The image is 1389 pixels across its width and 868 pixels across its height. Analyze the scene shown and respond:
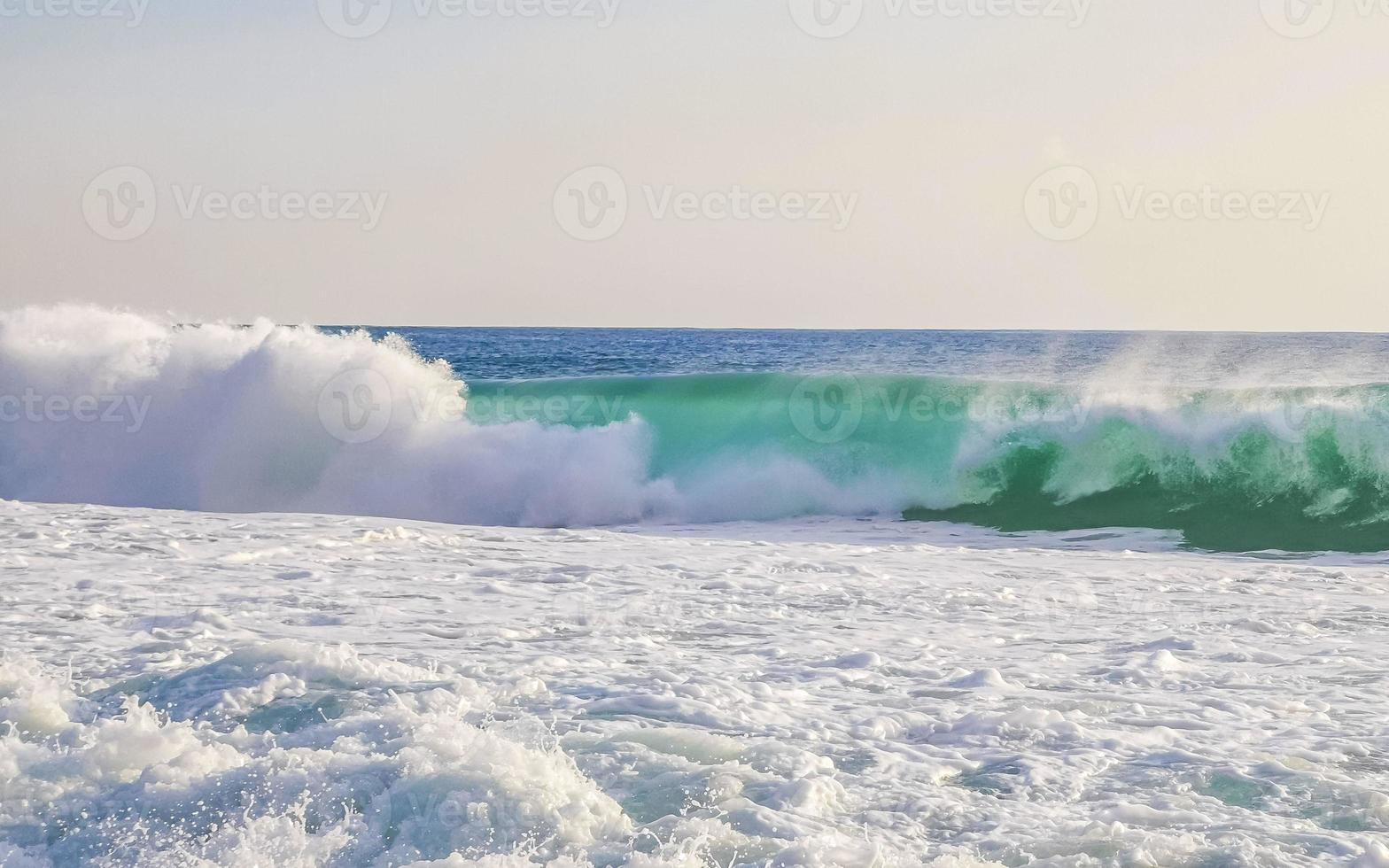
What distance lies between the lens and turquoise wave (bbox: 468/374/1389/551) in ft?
43.6

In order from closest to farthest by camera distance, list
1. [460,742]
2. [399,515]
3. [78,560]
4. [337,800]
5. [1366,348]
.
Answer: [337,800], [460,742], [78,560], [399,515], [1366,348]

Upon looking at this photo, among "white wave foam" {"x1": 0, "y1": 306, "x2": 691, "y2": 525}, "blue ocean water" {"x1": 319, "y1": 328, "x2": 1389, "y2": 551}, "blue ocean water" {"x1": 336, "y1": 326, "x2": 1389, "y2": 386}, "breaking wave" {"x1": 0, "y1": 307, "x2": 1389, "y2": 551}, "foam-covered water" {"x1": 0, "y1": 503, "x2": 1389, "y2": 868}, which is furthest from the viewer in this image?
"blue ocean water" {"x1": 336, "y1": 326, "x2": 1389, "y2": 386}

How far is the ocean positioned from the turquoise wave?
63 mm

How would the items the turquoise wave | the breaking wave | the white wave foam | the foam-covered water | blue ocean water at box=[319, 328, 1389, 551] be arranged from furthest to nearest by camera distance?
the white wave foam
the breaking wave
blue ocean water at box=[319, 328, 1389, 551]
the turquoise wave
the foam-covered water

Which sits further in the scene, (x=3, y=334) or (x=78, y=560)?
(x=3, y=334)

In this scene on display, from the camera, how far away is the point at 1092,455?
15.1m

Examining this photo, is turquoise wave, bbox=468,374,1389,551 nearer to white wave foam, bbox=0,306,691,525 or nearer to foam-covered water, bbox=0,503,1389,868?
white wave foam, bbox=0,306,691,525

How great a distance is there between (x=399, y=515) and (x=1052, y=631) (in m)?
10.4

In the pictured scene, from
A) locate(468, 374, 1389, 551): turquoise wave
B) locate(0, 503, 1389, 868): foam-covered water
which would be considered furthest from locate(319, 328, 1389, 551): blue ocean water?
locate(0, 503, 1389, 868): foam-covered water

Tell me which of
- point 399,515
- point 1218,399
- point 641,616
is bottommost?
point 399,515

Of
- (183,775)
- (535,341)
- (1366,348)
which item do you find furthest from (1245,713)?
(1366,348)

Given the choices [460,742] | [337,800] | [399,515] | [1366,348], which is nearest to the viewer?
[337,800]

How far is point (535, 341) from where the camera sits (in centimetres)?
5178

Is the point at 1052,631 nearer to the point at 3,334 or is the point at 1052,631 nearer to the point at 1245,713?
the point at 1245,713
